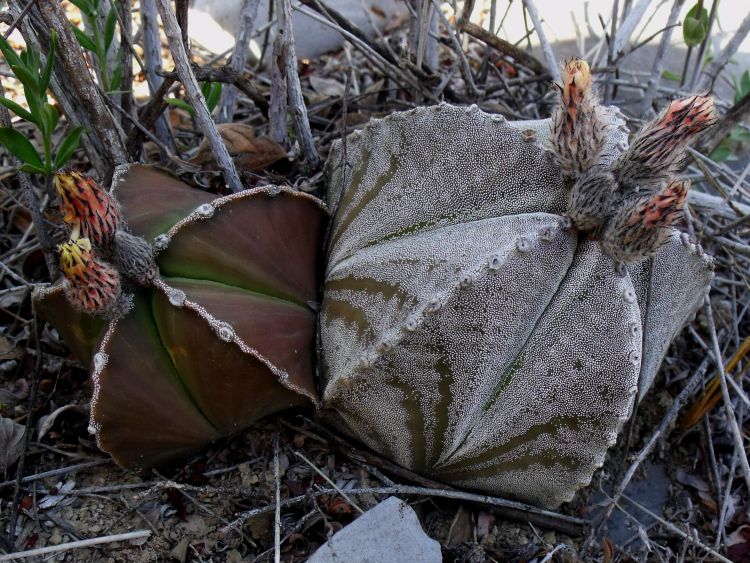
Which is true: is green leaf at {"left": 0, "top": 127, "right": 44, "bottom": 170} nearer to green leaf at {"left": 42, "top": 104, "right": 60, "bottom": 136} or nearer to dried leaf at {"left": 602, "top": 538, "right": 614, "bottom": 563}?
green leaf at {"left": 42, "top": 104, "right": 60, "bottom": 136}

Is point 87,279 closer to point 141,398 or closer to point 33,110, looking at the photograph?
point 141,398

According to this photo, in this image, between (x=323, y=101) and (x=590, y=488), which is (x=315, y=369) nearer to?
(x=590, y=488)

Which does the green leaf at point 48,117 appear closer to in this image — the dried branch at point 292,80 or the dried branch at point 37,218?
the dried branch at point 37,218

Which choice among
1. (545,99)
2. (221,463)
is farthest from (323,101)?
(221,463)

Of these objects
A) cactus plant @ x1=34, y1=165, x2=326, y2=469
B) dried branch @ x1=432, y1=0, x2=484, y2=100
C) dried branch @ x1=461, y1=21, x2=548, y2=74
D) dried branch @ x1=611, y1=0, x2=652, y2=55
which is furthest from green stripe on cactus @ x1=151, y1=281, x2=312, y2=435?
dried branch @ x1=611, y1=0, x2=652, y2=55

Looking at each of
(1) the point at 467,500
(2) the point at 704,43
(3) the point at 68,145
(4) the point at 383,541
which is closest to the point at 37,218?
(3) the point at 68,145

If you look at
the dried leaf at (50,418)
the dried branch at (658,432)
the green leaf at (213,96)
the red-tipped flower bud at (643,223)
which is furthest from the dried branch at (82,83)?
the dried branch at (658,432)

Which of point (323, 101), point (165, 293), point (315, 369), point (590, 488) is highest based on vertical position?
point (323, 101)
